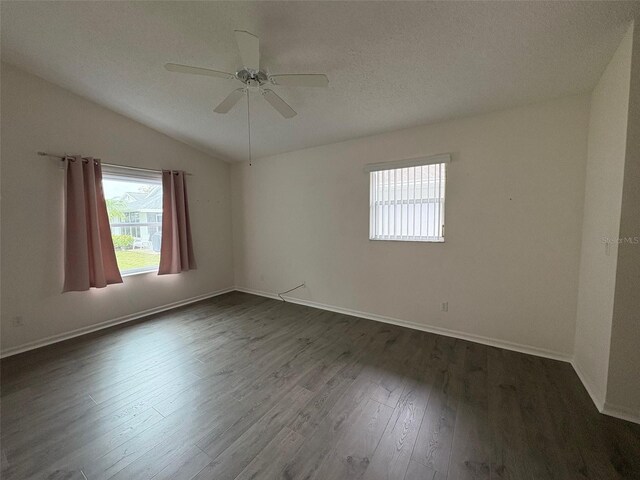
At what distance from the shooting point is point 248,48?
65.1 inches

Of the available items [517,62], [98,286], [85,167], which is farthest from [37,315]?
[517,62]

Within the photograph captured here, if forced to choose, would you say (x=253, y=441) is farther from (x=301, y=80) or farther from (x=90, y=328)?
(x=90, y=328)

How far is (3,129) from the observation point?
2.54m

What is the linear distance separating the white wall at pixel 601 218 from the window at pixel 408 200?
1165 millimetres

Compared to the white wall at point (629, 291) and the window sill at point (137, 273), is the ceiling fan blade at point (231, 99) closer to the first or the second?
the white wall at point (629, 291)

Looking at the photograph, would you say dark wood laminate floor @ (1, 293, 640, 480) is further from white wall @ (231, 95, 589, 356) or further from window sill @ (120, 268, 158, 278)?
window sill @ (120, 268, 158, 278)

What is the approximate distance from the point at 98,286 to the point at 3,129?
6.11 feet

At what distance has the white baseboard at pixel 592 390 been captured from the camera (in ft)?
5.77

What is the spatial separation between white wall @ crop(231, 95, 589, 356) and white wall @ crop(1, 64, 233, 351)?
236 cm

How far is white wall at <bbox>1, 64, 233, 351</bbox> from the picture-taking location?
2.61 meters

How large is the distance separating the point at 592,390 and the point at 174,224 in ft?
16.4

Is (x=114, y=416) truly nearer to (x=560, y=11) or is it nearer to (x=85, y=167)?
(x=85, y=167)

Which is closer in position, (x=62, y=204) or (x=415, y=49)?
(x=415, y=49)

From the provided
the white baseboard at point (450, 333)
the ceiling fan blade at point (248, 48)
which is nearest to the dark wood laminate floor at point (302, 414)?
the white baseboard at point (450, 333)
